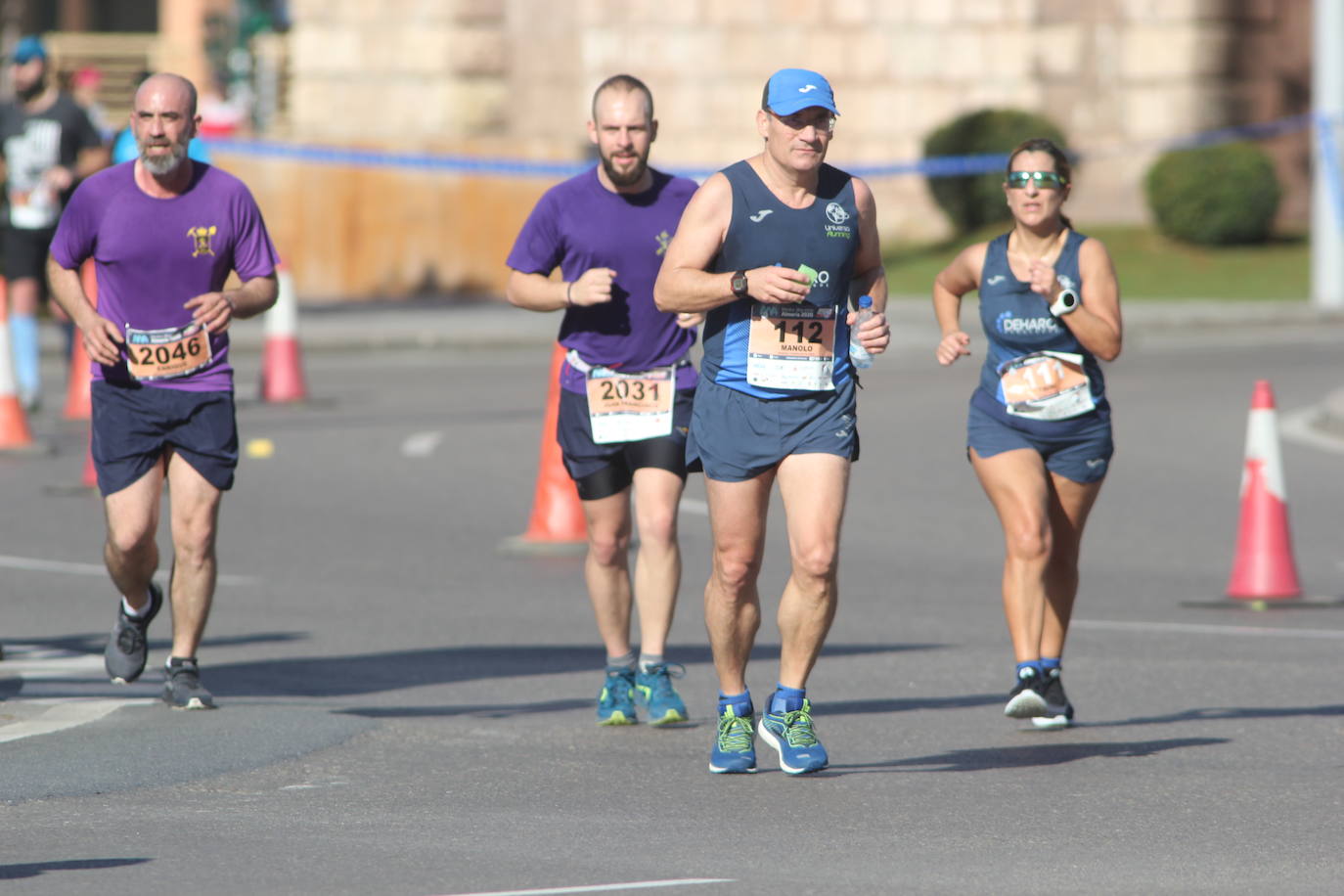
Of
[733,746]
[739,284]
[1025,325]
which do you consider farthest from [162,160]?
[1025,325]

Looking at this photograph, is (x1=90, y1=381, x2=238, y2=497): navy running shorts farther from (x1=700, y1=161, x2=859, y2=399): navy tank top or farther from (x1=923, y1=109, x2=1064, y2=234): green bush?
(x1=923, y1=109, x2=1064, y2=234): green bush

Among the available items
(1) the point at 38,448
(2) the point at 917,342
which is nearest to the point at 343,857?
(1) the point at 38,448

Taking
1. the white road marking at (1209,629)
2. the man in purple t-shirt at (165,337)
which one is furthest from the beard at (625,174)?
the white road marking at (1209,629)

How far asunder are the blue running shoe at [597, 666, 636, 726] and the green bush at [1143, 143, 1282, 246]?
76.7 feet

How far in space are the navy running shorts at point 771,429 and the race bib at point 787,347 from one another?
0.20 feet

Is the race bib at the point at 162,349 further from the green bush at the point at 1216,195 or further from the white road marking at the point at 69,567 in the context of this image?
the green bush at the point at 1216,195

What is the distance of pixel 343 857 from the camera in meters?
6.14

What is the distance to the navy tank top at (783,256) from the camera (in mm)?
7340

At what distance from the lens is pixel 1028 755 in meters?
7.77

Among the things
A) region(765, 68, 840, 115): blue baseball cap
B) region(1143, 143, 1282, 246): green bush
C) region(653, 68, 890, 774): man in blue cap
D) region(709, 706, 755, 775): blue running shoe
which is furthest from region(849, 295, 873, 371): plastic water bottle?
region(1143, 143, 1282, 246): green bush

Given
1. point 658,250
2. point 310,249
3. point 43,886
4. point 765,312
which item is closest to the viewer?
point 43,886

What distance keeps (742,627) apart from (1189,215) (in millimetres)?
24211

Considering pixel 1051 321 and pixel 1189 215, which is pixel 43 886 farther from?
pixel 1189 215

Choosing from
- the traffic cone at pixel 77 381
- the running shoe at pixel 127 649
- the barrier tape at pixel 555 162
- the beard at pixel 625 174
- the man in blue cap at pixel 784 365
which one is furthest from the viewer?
the barrier tape at pixel 555 162
